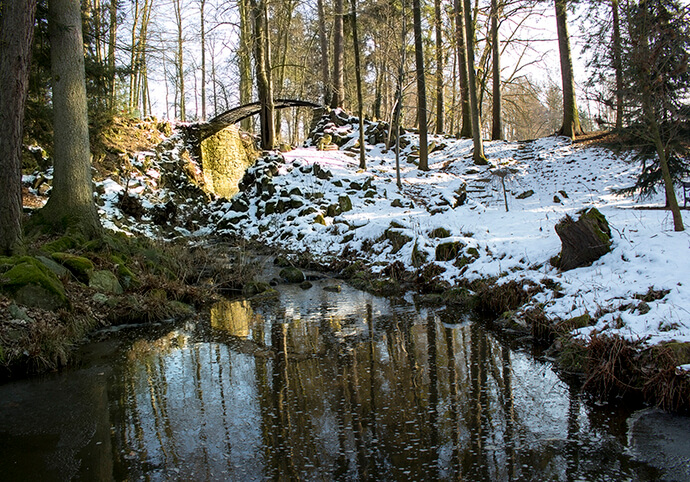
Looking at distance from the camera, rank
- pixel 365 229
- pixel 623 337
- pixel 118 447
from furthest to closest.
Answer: pixel 365 229 < pixel 623 337 < pixel 118 447

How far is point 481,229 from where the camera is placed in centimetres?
1084

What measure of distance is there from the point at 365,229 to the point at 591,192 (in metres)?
7.10

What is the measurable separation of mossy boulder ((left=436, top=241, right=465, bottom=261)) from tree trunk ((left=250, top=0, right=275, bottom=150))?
39.6 ft

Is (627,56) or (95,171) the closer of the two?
(627,56)

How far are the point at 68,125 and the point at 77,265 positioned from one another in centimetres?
324

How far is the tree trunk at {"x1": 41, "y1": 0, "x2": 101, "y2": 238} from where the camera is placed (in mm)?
9172

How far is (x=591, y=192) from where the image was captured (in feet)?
46.0

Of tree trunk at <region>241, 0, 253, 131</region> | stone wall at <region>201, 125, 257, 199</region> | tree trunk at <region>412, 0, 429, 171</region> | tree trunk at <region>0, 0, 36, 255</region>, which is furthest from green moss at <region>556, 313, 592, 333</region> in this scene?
tree trunk at <region>241, 0, 253, 131</region>

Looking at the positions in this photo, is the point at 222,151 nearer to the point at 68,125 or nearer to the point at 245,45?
the point at 245,45

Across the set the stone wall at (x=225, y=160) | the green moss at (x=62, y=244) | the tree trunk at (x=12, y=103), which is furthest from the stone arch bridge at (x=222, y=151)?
the tree trunk at (x=12, y=103)

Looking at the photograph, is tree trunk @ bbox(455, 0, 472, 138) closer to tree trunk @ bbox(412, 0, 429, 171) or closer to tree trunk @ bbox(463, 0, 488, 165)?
tree trunk @ bbox(463, 0, 488, 165)

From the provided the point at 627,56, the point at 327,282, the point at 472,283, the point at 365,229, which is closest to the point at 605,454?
the point at 472,283

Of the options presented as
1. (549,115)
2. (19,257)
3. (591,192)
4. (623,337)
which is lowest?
(623,337)

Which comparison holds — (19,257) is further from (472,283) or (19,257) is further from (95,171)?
(95,171)
